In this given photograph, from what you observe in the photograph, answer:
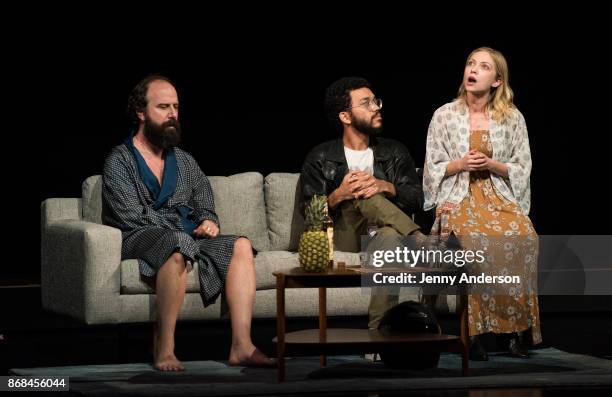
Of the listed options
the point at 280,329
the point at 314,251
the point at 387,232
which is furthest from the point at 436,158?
the point at 280,329

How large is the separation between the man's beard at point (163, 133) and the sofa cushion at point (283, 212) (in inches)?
28.1

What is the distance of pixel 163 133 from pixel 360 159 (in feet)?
3.32

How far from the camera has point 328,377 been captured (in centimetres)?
533

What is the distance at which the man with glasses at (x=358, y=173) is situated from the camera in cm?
624

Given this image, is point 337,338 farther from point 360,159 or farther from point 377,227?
point 360,159

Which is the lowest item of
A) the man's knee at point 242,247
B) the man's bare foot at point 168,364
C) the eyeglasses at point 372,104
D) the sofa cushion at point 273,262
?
the man's bare foot at point 168,364

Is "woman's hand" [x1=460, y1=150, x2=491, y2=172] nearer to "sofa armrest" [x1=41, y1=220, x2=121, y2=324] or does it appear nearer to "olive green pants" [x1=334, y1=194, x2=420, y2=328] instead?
"olive green pants" [x1=334, y1=194, x2=420, y2=328]

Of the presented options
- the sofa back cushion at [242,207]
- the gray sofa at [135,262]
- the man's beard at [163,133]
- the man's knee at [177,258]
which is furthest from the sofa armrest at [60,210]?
the man's knee at [177,258]

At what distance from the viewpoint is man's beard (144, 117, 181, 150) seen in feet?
20.2

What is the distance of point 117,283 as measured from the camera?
5.71m

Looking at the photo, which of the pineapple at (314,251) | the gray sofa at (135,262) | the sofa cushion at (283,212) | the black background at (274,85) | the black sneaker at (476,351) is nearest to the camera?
the pineapple at (314,251)

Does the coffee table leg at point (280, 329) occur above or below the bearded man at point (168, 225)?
below

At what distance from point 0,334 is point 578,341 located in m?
3.01

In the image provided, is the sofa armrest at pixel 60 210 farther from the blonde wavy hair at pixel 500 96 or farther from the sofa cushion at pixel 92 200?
the blonde wavy hair at pixel 500 96
